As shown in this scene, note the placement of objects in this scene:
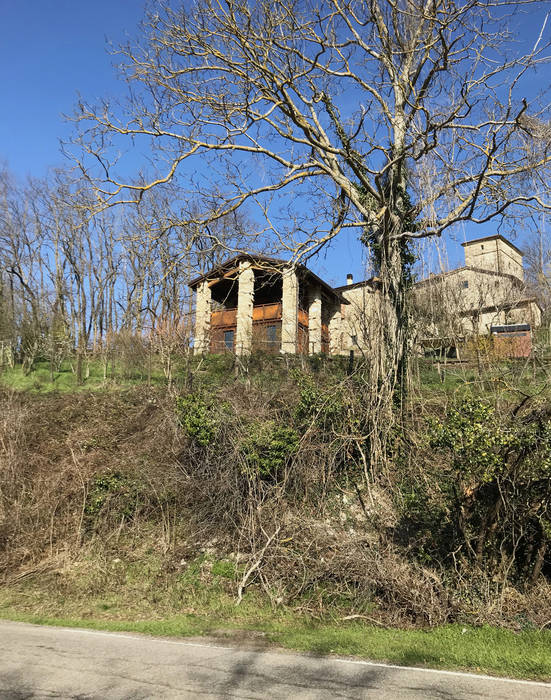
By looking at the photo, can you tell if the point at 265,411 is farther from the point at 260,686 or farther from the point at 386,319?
the point at 260,686

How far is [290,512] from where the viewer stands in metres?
9.59

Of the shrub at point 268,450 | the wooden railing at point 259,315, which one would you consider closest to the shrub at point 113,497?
the shrub at point 268,450

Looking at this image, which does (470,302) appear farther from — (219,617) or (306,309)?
(219,617)

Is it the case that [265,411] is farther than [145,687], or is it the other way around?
[265,411]

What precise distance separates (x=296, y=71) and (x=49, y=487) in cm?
1102

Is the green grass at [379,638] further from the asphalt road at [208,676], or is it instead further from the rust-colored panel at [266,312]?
the rust-colored panel at [266,312]

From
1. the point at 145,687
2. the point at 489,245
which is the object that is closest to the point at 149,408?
the point at 145,687

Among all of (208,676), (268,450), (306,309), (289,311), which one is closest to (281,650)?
(208,676)

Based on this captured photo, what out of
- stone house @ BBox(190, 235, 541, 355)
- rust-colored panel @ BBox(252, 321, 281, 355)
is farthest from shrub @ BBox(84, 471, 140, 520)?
rust-colored panel @ BBox(252, 321, 281, 355)

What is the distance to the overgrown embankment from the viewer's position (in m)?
7.09

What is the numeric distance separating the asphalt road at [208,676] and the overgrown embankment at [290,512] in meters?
1.71

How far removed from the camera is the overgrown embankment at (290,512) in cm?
709

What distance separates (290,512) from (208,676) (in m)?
4.40

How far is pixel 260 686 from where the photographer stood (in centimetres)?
505
